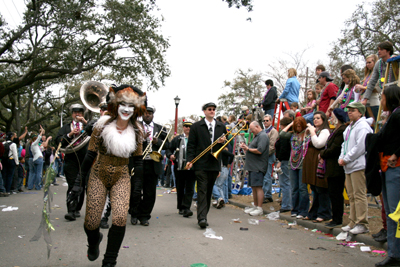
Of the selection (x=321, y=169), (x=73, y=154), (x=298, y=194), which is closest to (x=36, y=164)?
(x=73, y=154)

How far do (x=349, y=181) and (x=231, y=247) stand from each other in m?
2.36

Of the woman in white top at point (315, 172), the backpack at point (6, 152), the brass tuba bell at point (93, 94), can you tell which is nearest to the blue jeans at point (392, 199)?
the woman in white top at point (315, 172)

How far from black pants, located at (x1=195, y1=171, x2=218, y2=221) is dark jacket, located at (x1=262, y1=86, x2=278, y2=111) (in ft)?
18.7

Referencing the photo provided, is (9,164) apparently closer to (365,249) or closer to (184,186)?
(184,186)

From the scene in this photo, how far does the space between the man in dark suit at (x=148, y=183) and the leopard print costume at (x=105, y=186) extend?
2.72 metres

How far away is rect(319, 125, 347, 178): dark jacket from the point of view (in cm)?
665

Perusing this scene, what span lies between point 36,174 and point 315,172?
12.7 metres

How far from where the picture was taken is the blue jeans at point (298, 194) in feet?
25.4

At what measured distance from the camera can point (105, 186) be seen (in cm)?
427

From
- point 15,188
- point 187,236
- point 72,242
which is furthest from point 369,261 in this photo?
point 15,188

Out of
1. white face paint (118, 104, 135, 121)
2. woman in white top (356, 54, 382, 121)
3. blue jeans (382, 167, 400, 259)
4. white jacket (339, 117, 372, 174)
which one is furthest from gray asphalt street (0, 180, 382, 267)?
woman in white top (356, 54, 382, 121)

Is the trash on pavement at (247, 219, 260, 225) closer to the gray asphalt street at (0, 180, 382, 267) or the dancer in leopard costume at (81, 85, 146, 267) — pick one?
the gray asphalt street at (0, 180, 382, 267)

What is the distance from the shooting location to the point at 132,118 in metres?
4.60

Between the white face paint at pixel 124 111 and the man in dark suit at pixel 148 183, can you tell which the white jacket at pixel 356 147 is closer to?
the man in dark suit at pixel 148 183
